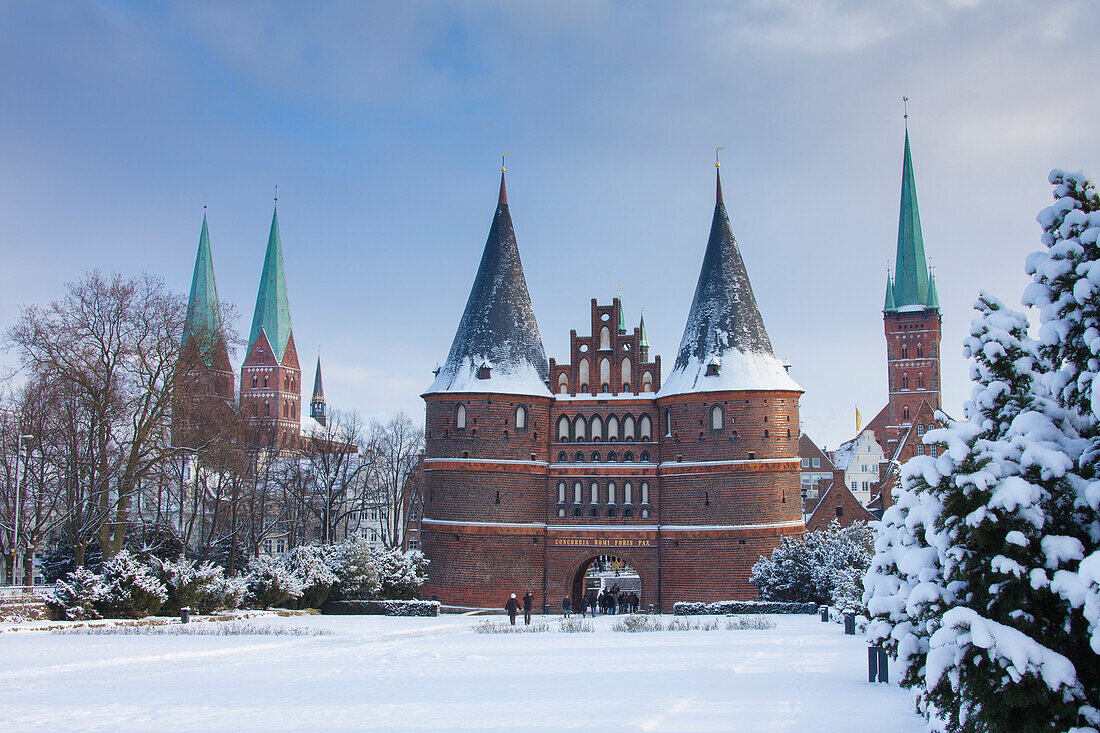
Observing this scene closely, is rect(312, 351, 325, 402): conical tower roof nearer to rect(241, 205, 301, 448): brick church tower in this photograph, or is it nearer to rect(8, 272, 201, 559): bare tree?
rect(241, 205, 301, 448): brick church tower

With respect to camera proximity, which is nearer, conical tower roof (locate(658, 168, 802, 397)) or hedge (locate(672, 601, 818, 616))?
hedge (locate(672, 601, 818, 616))

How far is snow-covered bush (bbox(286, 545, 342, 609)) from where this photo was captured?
3222 centimetres

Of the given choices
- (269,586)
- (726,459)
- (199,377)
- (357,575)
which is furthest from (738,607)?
(199,377)

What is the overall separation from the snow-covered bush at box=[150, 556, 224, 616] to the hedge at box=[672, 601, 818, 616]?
1564 centimetres

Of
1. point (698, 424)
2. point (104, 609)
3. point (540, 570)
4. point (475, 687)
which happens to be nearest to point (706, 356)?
point (698, 424)

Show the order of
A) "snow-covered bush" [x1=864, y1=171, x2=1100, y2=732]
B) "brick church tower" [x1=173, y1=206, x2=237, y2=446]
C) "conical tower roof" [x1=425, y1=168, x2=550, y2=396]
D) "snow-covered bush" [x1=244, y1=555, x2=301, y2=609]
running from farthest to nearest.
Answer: "conical tower roof" [x1=425, y1=168, x2=550, y2=396] < "brick church tower" [x1=173, y1=206, x2=237, y2=446] < "snow-covered bush" [x1=244, y1=555, x2=301, y2=609] < "snow-covered bush" [x1=864, y1=171, x2=1100, y2=732]

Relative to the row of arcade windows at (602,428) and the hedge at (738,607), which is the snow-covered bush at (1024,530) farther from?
the row of arcade windows at (602,428)

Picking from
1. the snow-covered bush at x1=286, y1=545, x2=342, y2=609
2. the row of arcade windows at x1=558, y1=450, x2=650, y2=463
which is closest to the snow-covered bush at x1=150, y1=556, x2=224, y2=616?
the snow-covered bush at x1=286, y1=545, x2=342, y2=609

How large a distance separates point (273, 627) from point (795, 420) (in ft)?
71.0

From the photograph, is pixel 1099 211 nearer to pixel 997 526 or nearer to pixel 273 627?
pixel 997 526

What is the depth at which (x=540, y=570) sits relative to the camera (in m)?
39.0

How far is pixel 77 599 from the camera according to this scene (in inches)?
995

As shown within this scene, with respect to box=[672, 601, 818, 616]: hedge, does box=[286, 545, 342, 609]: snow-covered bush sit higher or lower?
higher

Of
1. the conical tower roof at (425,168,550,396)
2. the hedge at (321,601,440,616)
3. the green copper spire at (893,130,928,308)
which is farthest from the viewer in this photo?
the green copper spire at (893,130,928,308)
